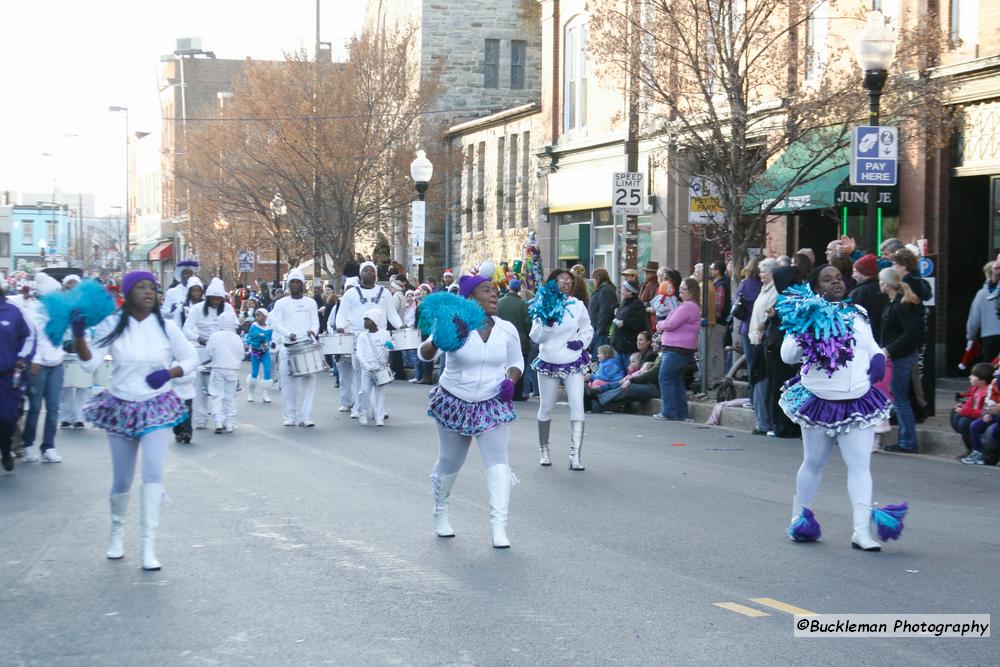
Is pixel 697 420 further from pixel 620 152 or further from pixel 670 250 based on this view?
pixel 620 152

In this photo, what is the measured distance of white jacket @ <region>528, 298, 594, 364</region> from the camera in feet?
42.1

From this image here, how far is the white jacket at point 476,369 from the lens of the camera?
8922 millimetres

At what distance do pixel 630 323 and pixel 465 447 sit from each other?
1140cm

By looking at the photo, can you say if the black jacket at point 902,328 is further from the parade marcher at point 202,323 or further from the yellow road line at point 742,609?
the parade marcher at point 202,323

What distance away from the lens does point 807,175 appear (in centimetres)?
2147

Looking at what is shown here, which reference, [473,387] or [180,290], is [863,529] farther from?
[180,290]

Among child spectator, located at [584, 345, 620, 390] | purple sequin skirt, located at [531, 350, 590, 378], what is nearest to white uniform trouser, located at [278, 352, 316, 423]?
child spectator, located at [584, 345, 620, 390]

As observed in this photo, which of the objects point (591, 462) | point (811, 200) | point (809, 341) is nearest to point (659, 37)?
point (811, 200)

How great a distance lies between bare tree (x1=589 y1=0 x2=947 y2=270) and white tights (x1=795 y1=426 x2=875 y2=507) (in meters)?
10.7

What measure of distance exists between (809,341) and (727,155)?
1121 centimetres

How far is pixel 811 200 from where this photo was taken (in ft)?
Result: 71.2

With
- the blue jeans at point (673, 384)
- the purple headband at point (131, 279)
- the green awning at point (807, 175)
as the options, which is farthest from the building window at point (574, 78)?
the purple headband at point (131, 279)

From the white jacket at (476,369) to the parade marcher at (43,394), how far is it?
6383 millimetres

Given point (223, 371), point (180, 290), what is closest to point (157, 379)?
point (223, 371)
